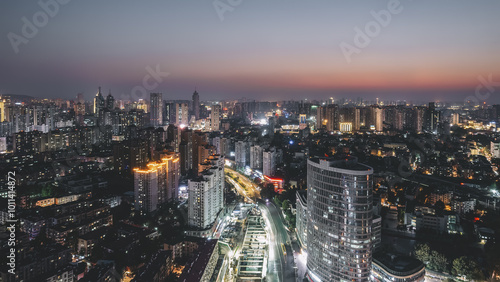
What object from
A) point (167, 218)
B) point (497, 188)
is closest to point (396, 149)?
point (497, 188)

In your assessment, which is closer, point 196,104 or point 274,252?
point 274,252

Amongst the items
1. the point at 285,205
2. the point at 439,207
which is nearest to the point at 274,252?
the point at 285,205

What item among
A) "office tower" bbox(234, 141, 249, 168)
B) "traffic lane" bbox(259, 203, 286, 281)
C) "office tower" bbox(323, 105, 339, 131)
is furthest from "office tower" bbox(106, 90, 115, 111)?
"traffic lane" bbox(259, 203, 286, 281)

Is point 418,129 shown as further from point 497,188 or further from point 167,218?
point 167,218

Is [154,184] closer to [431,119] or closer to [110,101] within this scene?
[110,101]

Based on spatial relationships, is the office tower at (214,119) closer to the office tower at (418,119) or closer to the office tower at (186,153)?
the office tower at (186,153)

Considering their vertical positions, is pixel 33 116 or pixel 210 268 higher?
pixel 33 116
